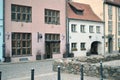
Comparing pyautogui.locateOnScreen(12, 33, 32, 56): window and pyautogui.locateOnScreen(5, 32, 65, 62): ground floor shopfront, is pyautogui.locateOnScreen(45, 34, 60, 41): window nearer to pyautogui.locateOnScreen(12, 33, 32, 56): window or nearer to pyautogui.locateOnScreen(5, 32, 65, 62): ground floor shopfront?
pyautogui.locateOnScreen(5, 32, 65, 62): ground floor shopfront

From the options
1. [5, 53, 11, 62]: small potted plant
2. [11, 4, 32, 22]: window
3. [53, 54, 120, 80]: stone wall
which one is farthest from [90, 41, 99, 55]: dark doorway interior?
[53, 54, 120, 80]: stone wall

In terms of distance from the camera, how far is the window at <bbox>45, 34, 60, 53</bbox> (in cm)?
3908

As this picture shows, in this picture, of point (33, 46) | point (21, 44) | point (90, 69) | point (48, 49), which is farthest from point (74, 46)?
point (90, 69)

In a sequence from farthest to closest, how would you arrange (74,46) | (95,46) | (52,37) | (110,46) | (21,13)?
(110,46) < (95,46) < (74,46) < (52,37) < (21,13)

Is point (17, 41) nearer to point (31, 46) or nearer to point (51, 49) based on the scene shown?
point (31, 46)

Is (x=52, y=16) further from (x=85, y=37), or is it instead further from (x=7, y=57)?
(x=7, y=57)

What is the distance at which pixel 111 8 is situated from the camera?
54.2 metres

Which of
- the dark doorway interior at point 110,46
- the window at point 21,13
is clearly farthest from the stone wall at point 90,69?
the dark doorway interior at point 110,46

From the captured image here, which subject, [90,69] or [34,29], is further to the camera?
[34,29]

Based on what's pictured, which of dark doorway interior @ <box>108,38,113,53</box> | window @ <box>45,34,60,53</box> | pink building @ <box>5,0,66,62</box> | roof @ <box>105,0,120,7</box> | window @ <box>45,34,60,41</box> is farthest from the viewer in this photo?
dark doorway interior @ <box>108,38,113,53</box>

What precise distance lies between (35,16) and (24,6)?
6.69 ft

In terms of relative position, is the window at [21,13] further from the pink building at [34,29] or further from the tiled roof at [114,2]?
the tiled roof at [114,2]

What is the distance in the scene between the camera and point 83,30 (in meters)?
45.4

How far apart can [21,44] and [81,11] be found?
14829mm
